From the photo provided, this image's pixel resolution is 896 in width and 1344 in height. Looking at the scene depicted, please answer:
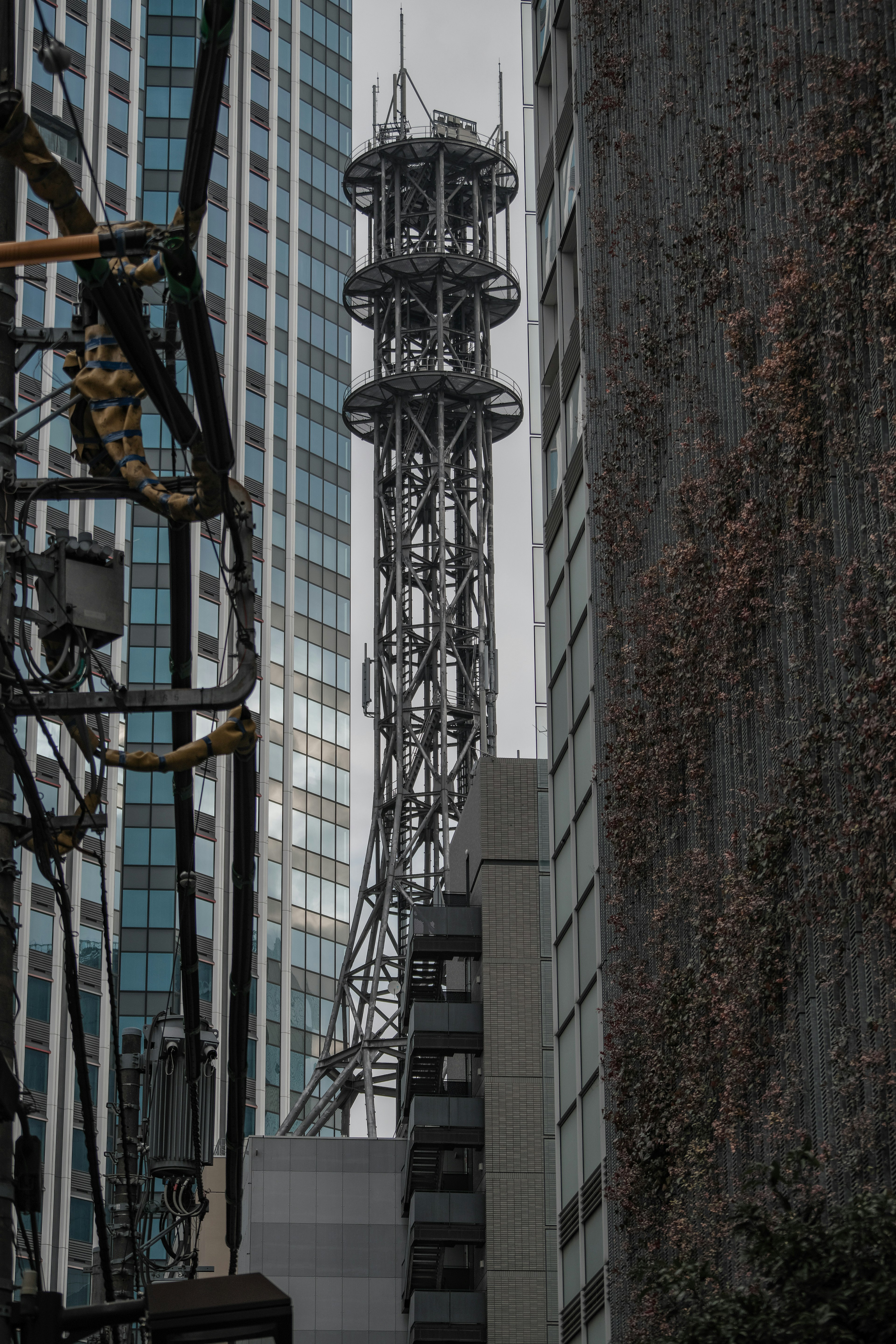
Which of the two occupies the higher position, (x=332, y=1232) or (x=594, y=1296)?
(x=332, y=1232)

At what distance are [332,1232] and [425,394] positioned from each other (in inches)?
1761

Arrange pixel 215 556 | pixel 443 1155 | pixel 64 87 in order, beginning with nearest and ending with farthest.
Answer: pixel 64 87
pixel 443 1155
pixel 215 556

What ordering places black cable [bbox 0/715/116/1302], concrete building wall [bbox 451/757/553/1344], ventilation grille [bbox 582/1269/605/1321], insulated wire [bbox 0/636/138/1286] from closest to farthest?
black cable [bbox 0/715/116/1302] < insulated wire [bbox 0/636/138/1286] < ventilation grille [bbox 582/1269/605/1321] < concrete building wall [bbox 451/757/553/1344]

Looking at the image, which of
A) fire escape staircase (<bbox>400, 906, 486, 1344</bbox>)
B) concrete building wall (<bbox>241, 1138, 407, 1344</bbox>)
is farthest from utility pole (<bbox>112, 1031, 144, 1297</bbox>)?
concrete building wall (<bbox>241, 1138, 407, 1344</bbox>)

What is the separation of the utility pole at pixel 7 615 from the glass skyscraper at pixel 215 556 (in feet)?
266

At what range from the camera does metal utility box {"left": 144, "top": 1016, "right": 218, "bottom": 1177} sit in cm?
2230

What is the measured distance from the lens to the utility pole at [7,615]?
11.1 m

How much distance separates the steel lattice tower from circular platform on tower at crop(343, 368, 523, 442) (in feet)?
0.29

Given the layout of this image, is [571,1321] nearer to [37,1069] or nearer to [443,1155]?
[443,1155]

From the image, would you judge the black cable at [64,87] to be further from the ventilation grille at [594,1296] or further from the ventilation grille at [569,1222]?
the ventilation grille at [569,1222]

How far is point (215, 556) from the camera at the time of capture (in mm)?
96312

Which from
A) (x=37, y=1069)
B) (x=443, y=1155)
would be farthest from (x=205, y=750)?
(x=37, y=1069)

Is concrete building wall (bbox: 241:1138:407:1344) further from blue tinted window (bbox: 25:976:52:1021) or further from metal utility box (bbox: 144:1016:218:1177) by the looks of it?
metal utility box (bbox: 144:1016:218:1177)

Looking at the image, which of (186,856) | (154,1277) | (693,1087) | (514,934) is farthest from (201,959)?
(186,856)
